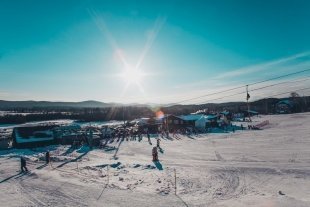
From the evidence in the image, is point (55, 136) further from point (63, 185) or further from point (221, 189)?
point (221, 189)

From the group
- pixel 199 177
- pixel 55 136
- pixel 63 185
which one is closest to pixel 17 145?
pixel 55 136

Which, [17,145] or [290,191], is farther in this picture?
[17,145]

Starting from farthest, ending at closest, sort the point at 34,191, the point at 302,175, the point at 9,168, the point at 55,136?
the point at 55,136 → the point at 9,168 → the point at 302,175 → the point at 34,191

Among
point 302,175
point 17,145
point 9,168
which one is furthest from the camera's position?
point 17,145

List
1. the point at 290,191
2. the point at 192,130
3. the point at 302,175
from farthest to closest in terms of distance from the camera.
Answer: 1. the point at 192,130
2. the point at 302,175
3. the point at 290,191

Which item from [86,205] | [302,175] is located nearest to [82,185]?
[86,205]

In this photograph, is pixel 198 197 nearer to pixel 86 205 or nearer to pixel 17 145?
pixel 86 205

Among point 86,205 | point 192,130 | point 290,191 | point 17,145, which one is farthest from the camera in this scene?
point 192,130

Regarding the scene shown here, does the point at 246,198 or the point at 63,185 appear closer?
the point at 246,198
